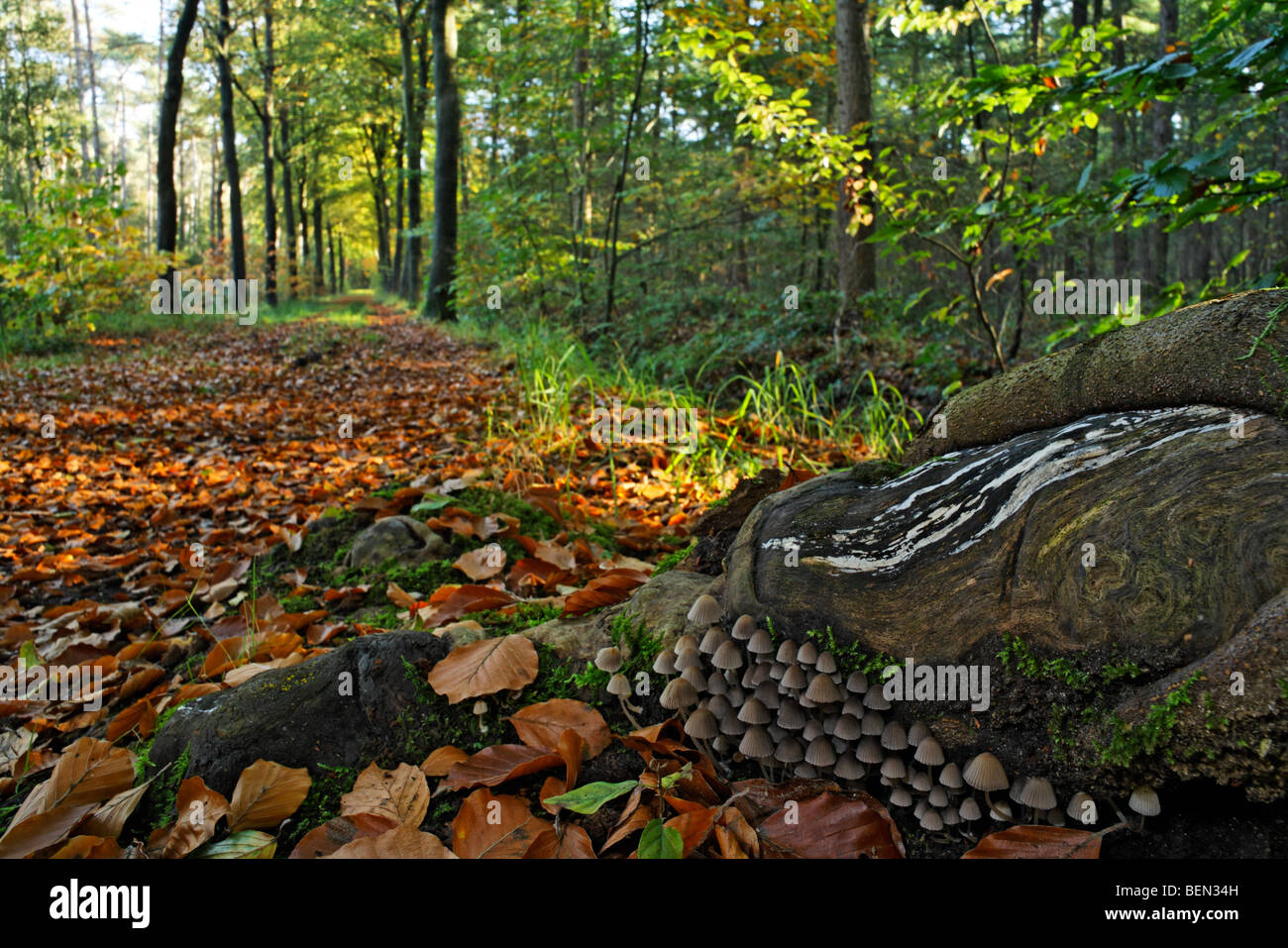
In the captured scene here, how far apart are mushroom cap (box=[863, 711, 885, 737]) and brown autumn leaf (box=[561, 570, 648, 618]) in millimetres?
956

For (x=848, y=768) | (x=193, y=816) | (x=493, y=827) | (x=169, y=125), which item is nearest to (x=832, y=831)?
(x=848, y=768)

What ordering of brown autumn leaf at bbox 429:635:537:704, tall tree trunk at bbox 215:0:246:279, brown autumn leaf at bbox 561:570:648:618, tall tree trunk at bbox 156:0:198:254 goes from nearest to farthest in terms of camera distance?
brown autumn leaf at bbox 429:635:537:704, brown autumn leaf at bbox 561:570:648:618, tall tree trunk at bbox 156:0:198:254, tall tree trunk at bbox 215:0:246:279

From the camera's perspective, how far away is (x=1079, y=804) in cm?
138

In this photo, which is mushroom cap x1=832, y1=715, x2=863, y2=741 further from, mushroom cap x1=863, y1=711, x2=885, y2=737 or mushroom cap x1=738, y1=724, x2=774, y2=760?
mushroom cap x1=738, y1=724, x2=774, y2=760

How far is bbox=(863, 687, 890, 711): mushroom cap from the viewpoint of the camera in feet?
5.22

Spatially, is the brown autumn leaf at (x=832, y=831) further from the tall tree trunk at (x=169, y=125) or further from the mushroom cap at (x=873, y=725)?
the tall tree trunk at (x=169, y=125)

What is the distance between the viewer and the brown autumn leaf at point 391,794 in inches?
64.7

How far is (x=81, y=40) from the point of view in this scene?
160 ft

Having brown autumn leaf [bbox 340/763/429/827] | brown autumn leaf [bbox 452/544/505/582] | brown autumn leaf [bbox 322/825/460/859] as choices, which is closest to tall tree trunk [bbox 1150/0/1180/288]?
brown autumn leaf [bbox 452/544/505/582]

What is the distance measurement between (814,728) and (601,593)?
0.89 m

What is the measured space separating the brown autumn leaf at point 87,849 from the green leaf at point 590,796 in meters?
0.94

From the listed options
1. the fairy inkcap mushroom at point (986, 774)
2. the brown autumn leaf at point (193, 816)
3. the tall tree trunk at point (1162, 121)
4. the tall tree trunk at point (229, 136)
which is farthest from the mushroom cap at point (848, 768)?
the tall tree trunk at point (229, 136)

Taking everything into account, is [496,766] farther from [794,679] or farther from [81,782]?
[81,782]
